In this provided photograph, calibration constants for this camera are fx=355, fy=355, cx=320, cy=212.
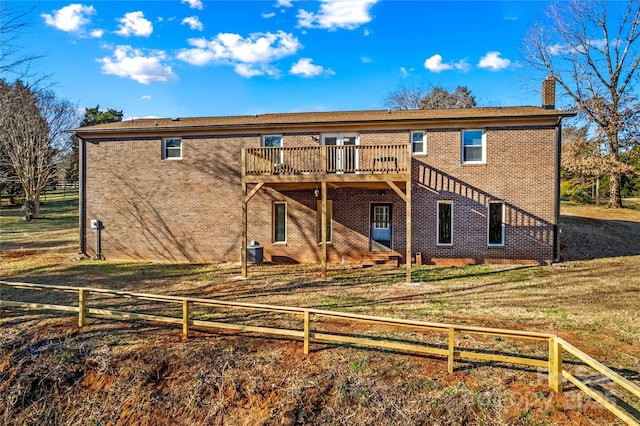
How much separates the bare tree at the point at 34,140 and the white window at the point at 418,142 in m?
25.6

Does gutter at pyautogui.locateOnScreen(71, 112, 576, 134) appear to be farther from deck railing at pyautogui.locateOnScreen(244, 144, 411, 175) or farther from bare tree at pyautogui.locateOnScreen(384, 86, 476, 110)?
bare tree at pyautogui.locateOnScreen(384, 86, 476, 110)

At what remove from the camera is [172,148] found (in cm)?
1517

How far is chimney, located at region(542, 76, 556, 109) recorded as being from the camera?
13914 mm

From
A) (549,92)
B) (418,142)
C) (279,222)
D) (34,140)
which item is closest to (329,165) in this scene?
(279,222)

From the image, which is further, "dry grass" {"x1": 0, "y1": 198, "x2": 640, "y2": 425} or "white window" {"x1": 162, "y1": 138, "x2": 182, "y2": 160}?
"white window" {"x1": 162, "y1": 138, "x2": 182, "y2": 160}

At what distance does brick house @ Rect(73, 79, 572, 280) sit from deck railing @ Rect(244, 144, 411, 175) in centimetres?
5

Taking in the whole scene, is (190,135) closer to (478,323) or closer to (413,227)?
(413,227)

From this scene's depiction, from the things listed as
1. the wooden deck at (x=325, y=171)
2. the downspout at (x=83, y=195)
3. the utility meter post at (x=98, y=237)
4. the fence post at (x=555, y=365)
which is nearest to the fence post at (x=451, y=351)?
the fence post at (x=555, y=365)

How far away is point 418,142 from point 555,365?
1001cm

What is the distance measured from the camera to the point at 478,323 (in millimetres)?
7355

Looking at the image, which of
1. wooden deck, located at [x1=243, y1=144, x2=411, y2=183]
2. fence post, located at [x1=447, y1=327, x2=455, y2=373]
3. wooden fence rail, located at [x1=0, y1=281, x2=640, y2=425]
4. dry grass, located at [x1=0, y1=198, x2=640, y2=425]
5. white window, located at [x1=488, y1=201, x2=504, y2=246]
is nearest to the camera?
wooden fence rail, located at [x1=0, y1=281, x2=640, y2=425]

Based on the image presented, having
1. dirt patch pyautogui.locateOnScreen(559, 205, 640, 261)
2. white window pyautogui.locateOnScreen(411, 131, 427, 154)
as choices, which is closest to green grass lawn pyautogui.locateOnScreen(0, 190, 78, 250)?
white window pyautogui.locateOnScreen(411, 131, 427, 154)

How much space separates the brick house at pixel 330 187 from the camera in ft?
42.8

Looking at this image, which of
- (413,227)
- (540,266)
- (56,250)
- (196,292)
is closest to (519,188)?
(540,266)
